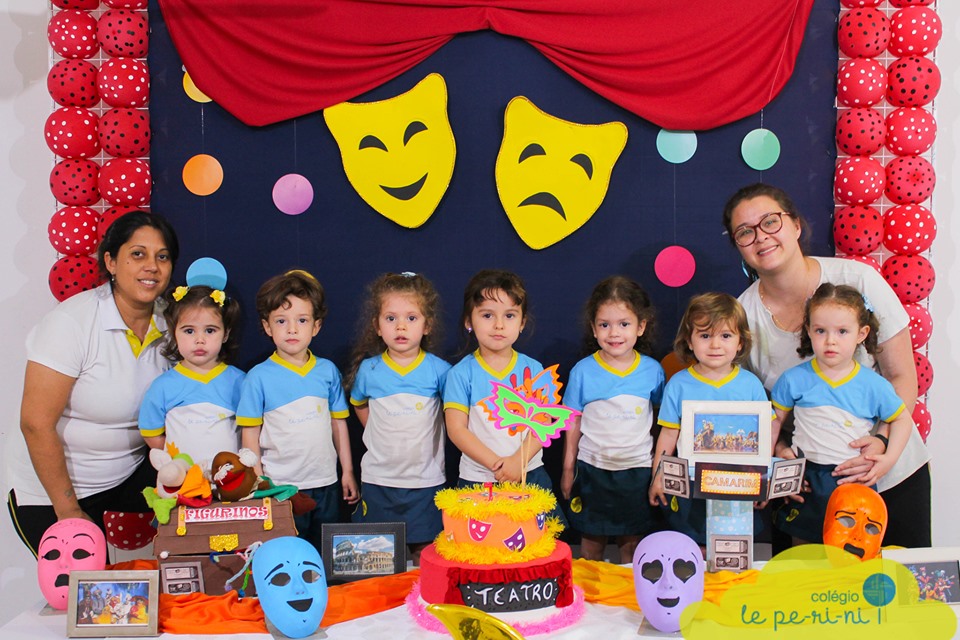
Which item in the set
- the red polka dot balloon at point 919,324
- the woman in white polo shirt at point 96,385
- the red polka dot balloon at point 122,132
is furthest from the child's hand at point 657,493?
the red polka dot balloon at point 122,132

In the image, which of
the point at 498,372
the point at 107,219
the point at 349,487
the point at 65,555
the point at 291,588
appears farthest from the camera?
the point at 107,219

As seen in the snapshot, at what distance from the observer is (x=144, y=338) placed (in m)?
3.06

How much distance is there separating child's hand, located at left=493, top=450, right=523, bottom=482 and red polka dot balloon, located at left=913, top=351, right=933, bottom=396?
5.07 feet

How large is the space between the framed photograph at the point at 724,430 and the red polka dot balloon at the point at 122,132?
225 centimetres

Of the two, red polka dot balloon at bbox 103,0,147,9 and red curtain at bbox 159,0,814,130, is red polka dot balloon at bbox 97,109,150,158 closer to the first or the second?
red curtain at bbox 159,0,814,130

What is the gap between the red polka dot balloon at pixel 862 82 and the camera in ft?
10.7

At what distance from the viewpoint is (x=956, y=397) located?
3.60 m

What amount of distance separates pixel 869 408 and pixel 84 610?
7.69 feet

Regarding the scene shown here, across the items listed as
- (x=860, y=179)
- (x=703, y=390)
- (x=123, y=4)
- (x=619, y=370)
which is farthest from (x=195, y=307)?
(x=860, y=179)

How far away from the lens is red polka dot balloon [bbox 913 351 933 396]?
329 centimetres

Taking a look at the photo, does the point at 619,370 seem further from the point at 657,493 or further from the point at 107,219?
the point at 107,219

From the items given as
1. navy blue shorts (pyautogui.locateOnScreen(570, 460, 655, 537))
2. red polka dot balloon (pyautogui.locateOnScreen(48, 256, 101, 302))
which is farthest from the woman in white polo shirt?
navy blue shorts (pyautogui.locateOnScreen(570, 460, 655, 537))

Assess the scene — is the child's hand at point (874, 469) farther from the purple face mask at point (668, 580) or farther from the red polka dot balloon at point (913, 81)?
the red polka dot balloon at point (913, 81)

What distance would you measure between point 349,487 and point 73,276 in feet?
4.29
